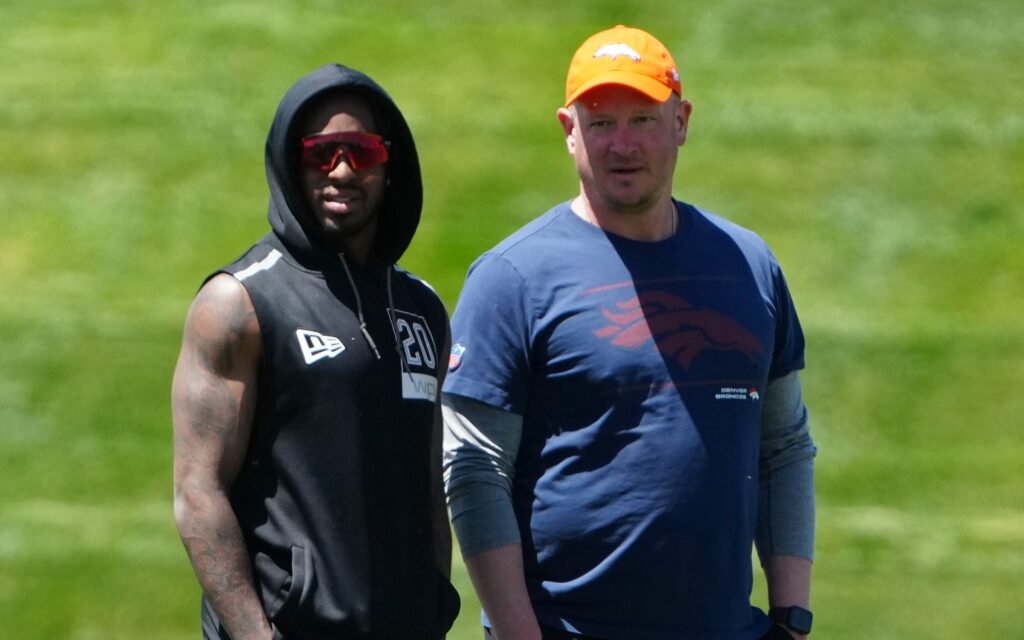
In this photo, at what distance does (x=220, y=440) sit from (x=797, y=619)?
4.14 ft

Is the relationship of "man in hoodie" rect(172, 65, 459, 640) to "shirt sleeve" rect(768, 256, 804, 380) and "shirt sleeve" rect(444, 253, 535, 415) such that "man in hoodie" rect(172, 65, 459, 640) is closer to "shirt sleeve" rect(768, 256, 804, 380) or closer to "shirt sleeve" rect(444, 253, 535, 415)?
"shirt sleeve" rect(444, 253, 535, 415)

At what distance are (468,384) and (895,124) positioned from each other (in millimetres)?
3835

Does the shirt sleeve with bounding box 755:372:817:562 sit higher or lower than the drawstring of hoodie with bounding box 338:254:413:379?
lower

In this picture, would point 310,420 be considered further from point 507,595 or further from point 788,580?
point 788,580

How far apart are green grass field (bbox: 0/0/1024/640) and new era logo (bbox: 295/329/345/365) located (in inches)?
99.2

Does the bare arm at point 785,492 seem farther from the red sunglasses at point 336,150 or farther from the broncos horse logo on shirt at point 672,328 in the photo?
the red sunglasses at point 336,150

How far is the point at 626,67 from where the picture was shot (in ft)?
9.96

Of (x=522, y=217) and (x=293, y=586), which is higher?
(x=522, y=217)

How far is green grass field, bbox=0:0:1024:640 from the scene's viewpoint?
5.25 m

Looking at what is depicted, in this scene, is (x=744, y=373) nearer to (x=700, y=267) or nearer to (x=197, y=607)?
A: (x=700, y=267)

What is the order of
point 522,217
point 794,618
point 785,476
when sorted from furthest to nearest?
point 522,217 < point 785,476 < point 794,618

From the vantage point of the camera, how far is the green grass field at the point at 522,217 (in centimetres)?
525

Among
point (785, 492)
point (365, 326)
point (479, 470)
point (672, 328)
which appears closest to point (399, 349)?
point (365, 326)

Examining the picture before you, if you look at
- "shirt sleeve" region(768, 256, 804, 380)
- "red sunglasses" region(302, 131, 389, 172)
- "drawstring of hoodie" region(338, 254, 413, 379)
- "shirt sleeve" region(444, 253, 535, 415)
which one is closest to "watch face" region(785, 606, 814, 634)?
"shirt sleeve" region(768, 256, 804, 380)
